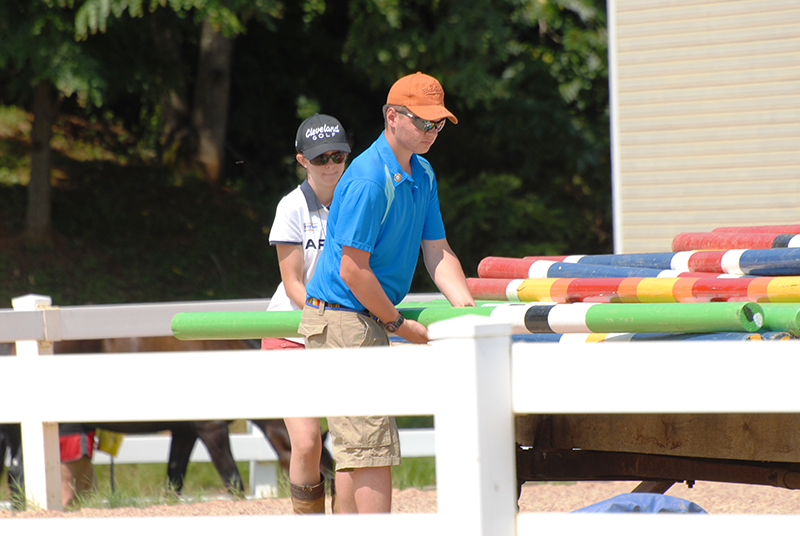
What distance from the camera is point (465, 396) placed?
186cm

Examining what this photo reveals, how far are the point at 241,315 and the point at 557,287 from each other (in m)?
1.16

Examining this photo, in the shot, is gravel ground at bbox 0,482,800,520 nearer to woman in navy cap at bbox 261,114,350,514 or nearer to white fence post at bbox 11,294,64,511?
white fence post at bbox 11,294,64,511

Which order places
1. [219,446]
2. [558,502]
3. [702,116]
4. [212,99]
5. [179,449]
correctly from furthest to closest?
[212,99] → [702,116] → [179,449] → [219,446] → [558,502]

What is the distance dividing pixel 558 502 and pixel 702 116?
532 centimetres

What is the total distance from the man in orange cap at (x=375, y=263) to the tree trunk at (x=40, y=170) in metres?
12.8

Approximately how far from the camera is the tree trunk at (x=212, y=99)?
16.7 m

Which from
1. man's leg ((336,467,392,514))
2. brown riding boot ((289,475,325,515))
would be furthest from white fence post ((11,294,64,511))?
man's leg ((336,467,392,514))

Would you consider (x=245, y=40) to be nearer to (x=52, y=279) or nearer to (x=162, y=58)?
(x=162, y=58)

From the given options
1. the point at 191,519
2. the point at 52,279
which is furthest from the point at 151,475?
the point at 191,519

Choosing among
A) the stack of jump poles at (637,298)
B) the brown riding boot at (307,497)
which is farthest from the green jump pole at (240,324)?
the brown riding boot at (307,497)

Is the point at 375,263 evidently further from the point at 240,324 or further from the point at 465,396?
the point at 465,396

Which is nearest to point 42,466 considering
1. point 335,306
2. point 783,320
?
point 335,306

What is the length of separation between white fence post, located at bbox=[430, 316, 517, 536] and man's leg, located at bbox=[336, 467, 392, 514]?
995mm

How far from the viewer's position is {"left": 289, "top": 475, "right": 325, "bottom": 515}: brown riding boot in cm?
366
